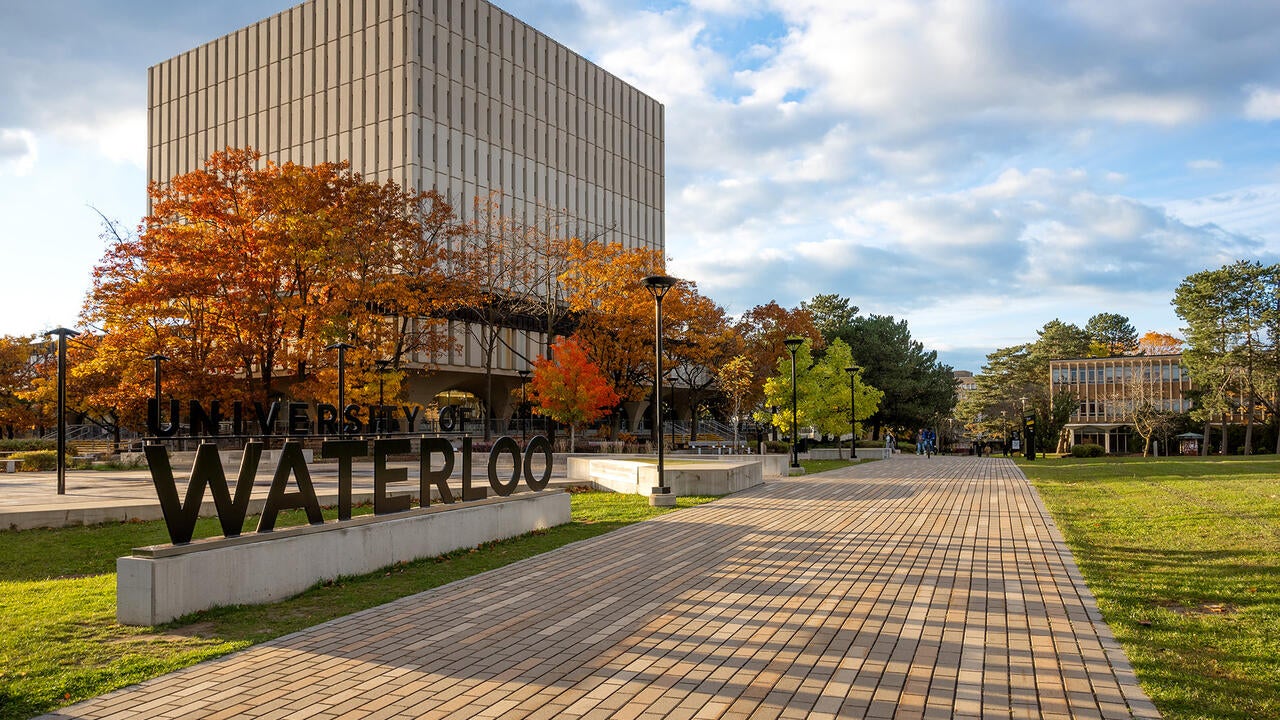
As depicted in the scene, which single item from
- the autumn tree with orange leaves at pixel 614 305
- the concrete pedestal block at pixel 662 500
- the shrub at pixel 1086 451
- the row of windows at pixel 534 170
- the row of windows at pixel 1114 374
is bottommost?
the shrub at pixel 1086 451

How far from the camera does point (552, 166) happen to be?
2525 inches

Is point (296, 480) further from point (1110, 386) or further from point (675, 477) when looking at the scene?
point (1110, 386)

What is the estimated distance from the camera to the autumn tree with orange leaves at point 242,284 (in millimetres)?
29422

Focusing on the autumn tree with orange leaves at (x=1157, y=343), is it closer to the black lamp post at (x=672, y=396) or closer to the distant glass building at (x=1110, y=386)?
the distant glass building at (x=1110, y=386)

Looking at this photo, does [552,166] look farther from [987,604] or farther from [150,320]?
[987,604]

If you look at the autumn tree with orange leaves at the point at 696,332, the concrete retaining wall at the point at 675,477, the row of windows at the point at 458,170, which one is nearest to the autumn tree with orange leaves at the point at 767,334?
the autumn tree with orange leaves at the point at 696,332

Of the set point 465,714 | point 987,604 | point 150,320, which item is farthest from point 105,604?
point 150,320

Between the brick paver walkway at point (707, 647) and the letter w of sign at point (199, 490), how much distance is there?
5.00 ft

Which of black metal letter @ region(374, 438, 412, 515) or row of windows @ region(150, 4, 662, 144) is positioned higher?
row of windows @ region(150, 4, 662, 144)

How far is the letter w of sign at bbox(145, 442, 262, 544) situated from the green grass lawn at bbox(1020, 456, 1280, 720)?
7231 mm

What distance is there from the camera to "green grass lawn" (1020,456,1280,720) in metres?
5.24

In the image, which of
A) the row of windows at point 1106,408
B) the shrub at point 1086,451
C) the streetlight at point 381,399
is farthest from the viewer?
the row of windows at point 1106,408

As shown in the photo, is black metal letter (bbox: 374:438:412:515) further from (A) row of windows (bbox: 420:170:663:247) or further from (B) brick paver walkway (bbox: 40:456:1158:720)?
(A) row of windows (bbox: 420:170:663:247)

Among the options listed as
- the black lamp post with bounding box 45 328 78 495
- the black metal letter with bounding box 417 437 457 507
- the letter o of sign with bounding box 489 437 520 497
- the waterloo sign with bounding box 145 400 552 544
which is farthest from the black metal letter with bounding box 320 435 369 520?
the black lamp post with bounding box 45 328 78 495
